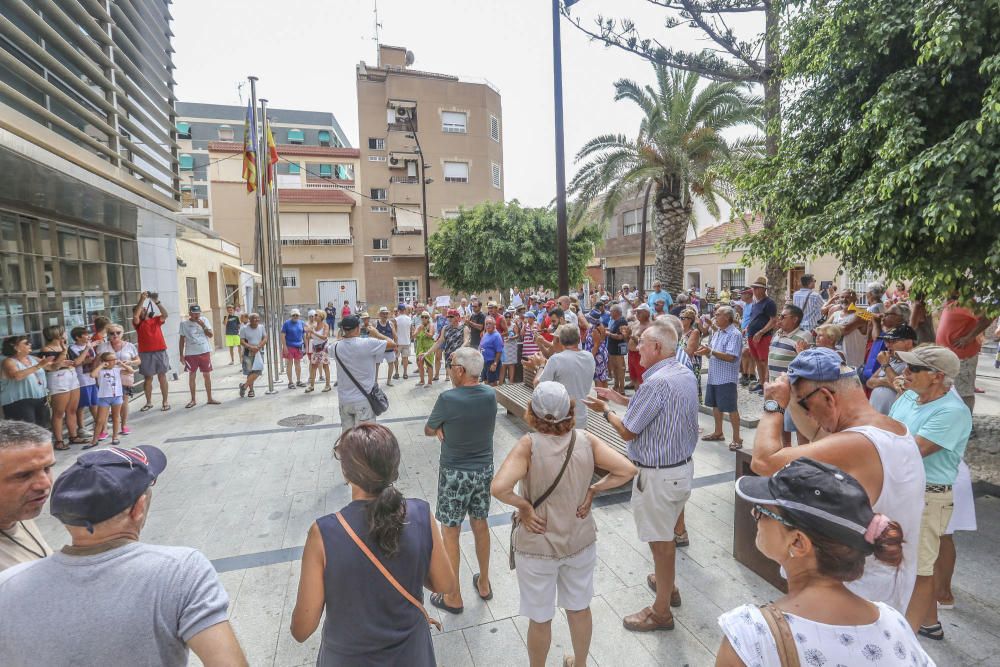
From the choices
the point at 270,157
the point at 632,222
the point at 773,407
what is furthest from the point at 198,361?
the point at 632,222

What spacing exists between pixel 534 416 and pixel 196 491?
15.7 feet

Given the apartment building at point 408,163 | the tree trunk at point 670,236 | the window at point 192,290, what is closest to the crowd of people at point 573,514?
the tree trunk at point 670,236

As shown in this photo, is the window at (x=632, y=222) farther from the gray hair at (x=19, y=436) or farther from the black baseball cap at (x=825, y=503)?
the gray hair at (x=19, y=436)

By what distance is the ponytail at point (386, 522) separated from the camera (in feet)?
5.93

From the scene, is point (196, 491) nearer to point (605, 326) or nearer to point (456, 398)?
point (456, 398)

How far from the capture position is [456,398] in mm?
3484

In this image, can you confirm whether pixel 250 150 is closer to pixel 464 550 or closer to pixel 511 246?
pixel 464 550

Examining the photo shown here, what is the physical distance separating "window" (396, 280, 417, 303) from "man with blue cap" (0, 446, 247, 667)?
36.0m

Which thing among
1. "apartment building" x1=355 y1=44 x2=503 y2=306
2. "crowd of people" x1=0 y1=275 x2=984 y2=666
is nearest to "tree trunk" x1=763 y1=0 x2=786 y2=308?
"crowd of people" x1=0 y1=275 x2=984 y2=666

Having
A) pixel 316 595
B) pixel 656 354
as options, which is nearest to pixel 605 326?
pixel 656 354

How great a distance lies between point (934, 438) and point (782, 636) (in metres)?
2.31

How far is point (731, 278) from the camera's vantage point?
27172 mm

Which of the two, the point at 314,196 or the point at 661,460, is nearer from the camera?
the point at 661,460

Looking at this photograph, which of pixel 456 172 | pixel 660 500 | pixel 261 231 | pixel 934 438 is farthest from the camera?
pixel 456 172
